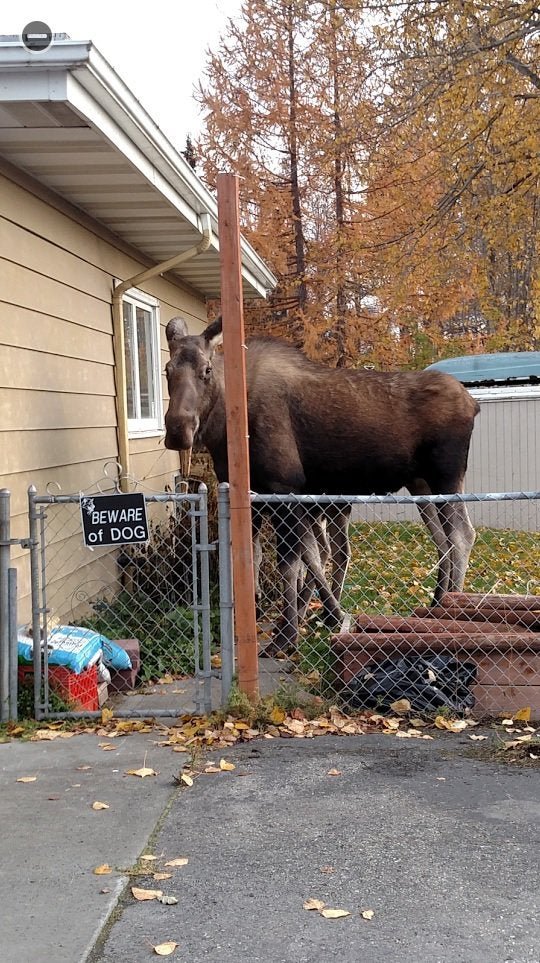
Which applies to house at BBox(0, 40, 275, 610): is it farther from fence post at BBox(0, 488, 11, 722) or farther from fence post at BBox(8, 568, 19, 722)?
fence post at BBox(8, 568, 19, 722)

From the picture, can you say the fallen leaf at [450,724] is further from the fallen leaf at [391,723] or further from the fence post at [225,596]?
the fence post at [225,596]

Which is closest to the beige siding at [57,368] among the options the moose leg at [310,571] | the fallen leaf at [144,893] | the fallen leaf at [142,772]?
the moose leg at [310,571]

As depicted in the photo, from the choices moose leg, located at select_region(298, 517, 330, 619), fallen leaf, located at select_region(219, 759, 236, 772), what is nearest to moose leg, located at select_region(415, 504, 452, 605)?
moose leg, located at select_region(298, 517, 330, 619)

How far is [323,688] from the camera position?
634 cm

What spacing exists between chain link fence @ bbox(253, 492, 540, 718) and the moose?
60 millimetres

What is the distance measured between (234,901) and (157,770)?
1.46 metres

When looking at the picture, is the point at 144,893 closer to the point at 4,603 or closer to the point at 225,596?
the point at 225,596

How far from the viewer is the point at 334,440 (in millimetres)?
8016

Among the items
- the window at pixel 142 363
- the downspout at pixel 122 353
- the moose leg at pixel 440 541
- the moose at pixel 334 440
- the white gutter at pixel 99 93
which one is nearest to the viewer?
the white gutter at pixel 99 93

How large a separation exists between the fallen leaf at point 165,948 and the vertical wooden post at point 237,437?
2.52 meters

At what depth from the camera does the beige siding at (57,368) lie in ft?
21.8

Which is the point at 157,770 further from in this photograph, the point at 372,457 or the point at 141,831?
the point at 372,457

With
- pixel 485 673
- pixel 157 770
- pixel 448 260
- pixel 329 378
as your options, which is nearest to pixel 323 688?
pixel 485 673

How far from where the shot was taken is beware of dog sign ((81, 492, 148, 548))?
581 cm
